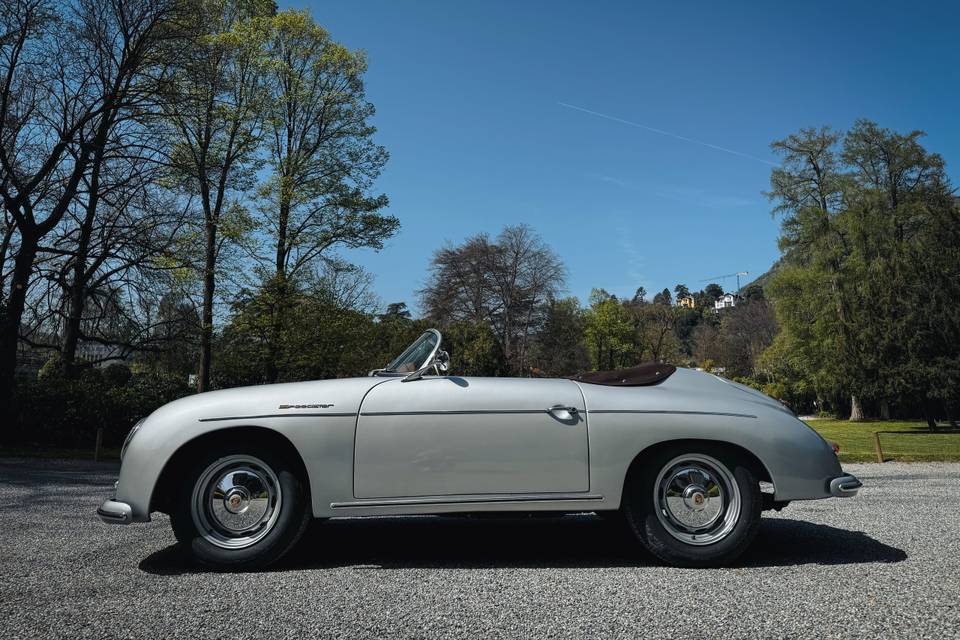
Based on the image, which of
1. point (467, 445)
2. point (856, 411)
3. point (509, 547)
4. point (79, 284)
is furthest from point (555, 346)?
point (467, 445)

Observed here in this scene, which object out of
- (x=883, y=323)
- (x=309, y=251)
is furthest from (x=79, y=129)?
(x=883, y=323)

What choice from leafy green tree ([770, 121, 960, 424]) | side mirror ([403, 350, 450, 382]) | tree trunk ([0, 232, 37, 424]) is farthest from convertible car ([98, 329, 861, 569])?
leafy green tree ([770, 121, 960, 424])

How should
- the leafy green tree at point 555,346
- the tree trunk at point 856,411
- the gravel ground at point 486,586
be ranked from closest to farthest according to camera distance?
the gravel ground at point 486,586 → the tree trunk at point 856,411 → the leafy green tree at point 555,346

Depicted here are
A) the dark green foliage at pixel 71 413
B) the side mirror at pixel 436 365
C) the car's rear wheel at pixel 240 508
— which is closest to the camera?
the car's rear wheel at pixel 240 508

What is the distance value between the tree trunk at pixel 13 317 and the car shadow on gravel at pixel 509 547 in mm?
15500

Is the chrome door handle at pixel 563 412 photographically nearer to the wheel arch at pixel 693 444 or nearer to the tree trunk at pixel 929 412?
the wheel arch at pixel 693 444

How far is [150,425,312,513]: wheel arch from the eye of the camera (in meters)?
3.59

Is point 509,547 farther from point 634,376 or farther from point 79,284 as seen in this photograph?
point 79,284

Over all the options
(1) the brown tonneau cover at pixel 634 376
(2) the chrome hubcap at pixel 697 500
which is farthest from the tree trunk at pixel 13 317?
(2) the chrome hubcap at pixel 697 500

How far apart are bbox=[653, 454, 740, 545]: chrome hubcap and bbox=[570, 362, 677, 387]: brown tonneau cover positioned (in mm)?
524

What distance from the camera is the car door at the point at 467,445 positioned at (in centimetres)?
352

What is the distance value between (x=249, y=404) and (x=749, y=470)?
2.84 meters

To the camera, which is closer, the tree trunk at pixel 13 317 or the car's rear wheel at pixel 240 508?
the car's rear wheel at pixel 240 508

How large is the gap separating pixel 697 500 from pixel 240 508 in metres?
2.53
